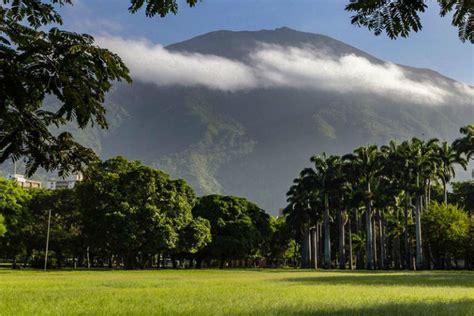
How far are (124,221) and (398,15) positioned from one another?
69625mm

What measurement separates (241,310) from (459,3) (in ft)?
34.6

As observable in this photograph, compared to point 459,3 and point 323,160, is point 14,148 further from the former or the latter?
point 323,160

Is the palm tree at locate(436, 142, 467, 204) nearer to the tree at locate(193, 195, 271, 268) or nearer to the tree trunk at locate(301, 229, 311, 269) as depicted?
the tree trunk at locate(301, 229, 311, 269)

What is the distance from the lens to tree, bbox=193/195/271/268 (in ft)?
315

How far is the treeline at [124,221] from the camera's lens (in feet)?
240

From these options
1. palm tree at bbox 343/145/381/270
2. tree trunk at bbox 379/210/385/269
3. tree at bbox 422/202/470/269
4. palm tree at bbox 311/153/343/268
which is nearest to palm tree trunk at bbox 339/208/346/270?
palm tree at bbox 311/153/343/268

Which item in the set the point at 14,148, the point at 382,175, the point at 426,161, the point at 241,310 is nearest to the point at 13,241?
the point at 382,175

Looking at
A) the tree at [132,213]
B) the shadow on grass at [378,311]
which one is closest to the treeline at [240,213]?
the tree at [132,213]

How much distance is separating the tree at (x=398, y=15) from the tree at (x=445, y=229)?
83.2 meters

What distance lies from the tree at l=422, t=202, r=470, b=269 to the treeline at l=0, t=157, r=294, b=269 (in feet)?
104

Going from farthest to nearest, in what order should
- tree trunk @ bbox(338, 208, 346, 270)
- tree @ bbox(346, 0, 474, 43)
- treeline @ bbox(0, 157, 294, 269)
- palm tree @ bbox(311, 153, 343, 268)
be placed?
palm tree @ bbox(311, 153, 343, 268)
tree trunk @ bbox(338, 208, 346, 270)
treeline @ bbox(0, 157, 294, 269)
tree @ bbox(346, 0, 474, 43)

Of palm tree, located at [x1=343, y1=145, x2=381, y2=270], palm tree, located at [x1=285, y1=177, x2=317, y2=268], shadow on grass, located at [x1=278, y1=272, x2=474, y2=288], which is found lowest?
shadow on grass, located at [x1=278, y1=272, x2=474, y2=288]

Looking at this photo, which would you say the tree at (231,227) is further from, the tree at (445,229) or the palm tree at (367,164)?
the tree at (445,229)

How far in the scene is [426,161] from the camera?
88.3 metres
